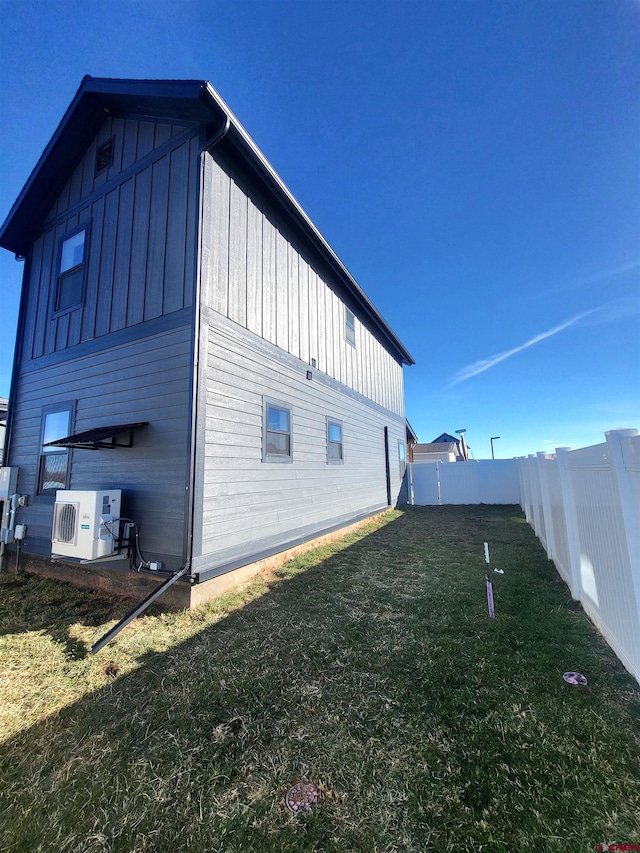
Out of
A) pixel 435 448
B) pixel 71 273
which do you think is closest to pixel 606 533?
pixel 71 273

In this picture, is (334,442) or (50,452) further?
(334,442)

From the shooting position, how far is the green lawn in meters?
1.52

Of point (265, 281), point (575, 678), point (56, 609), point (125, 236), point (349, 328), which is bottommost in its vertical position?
point (56, 609)

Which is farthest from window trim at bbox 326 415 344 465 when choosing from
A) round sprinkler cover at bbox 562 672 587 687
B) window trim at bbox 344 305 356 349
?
round sprinkler cover at bbox 562 672 587 687

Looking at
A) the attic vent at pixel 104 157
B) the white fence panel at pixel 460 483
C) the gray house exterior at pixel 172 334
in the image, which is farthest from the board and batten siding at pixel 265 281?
the white fence panel at pixel 460 483

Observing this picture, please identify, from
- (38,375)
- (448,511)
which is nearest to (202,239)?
(38,375)

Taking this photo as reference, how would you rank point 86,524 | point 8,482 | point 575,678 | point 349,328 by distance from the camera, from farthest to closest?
point 349,328 → point 8,482 → point 86,524 → point 575,678

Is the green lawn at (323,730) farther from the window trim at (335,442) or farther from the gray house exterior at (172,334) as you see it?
the window trim at (335,442)

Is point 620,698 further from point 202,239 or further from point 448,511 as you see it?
point 448,511

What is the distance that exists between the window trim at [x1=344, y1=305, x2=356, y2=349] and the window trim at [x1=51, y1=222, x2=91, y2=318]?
6.05m

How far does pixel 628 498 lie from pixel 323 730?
242cm

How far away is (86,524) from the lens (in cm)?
422

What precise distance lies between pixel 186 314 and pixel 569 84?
785 centimetres

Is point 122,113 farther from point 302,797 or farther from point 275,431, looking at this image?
point 302,797
